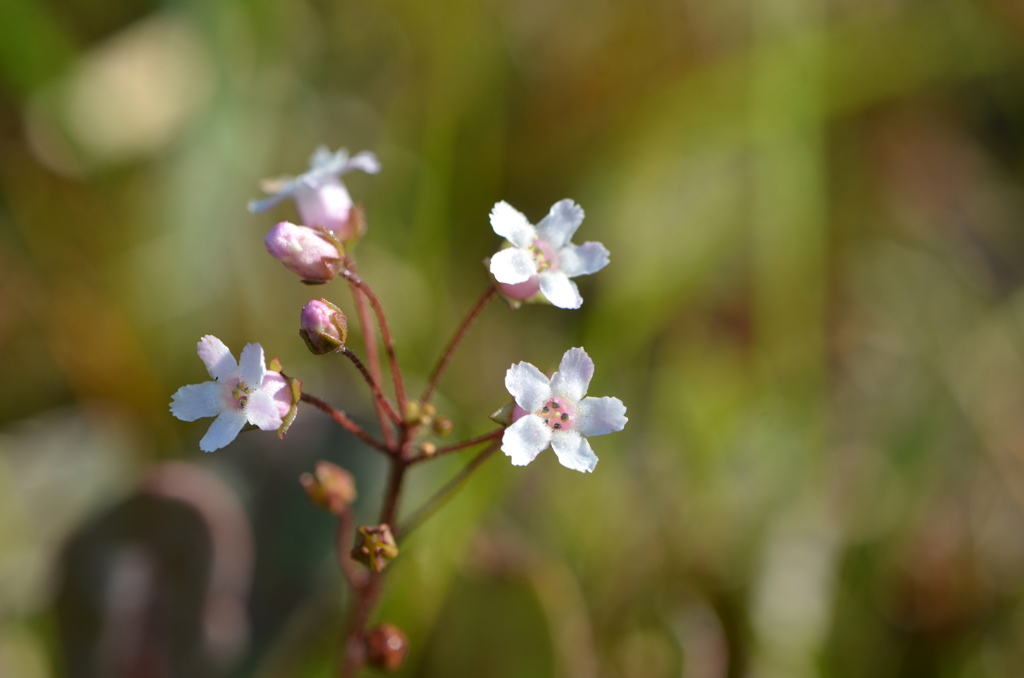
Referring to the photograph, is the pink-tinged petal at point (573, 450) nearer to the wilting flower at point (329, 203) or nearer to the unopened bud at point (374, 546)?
the unopened bud at point (374, 546)

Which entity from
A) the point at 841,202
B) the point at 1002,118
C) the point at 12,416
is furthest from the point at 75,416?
the point at 1002,118

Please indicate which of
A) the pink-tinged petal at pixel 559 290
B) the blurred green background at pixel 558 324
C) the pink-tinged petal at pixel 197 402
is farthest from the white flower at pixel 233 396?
the blurred green background at pixel 558 324

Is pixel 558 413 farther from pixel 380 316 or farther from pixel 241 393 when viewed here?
pixel 241 393

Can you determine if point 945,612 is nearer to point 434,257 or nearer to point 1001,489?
point 1001,489

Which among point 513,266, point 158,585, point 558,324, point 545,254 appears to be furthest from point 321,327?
point 558,324

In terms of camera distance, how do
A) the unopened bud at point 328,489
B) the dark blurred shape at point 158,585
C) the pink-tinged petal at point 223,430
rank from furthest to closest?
the dark blurred shape at point 158,585 → the unopened bud at point 328,489 → the pink-tinged petal at point 223,430

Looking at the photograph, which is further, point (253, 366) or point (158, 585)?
point (158, 585)

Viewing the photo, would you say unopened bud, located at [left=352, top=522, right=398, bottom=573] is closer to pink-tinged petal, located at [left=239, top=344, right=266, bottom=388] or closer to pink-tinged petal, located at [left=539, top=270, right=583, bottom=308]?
pink-tinged petal, located at [left=239, top=344, right=266, bottom=388]
